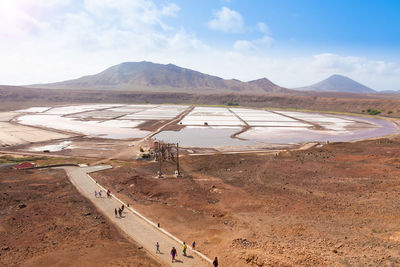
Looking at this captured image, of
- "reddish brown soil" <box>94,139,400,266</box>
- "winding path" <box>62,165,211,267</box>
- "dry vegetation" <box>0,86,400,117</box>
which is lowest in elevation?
"winding path" <box>62,165,211,267</box>

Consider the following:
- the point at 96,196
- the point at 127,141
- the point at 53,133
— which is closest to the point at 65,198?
the point at 96,196

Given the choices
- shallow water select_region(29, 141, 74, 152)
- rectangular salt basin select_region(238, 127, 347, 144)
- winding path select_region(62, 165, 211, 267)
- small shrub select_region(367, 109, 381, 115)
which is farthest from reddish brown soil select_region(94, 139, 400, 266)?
small shrub select_region(367, 109, 381, 115)

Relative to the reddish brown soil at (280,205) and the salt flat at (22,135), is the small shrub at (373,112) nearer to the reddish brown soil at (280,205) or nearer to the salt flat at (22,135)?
the reddish brown soil at (280,205)

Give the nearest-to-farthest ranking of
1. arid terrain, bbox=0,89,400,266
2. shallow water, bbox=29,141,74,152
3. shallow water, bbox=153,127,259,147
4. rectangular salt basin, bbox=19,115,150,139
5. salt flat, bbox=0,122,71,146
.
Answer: arid terrain, bbox=0,89,400,266 < shallow water, bbox=29,141,74,152 < shallow water, bbox=153,127,259,147 < salt flat, bbox=0,122,71,146 < rectangular salt basin, bbox=19,115,150,139

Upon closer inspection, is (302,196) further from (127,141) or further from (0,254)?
(127,141)

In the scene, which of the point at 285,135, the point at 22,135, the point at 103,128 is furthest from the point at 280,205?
the point at 22,135

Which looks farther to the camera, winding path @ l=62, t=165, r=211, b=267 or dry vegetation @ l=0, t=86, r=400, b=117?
dry vegetation @ l=0, t=86, r=400, b=117

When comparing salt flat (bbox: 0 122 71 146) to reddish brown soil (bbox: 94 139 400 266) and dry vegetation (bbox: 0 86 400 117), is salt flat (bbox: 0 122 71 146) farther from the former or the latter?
dry vegetation (bbox: 0 86 400 117)
